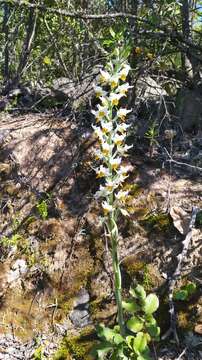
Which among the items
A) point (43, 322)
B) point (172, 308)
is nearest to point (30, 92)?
point (43, 322)

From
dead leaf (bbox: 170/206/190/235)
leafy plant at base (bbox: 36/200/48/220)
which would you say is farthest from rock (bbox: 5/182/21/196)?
dead leaf (bbox: 170/206/190/235)

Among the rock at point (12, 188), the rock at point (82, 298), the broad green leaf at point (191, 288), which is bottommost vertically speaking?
the rock at point (82, 298)

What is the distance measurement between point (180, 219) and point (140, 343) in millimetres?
1197

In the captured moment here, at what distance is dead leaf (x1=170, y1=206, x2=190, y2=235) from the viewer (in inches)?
135

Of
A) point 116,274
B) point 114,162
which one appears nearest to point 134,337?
point 116,274

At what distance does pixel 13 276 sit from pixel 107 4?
3.31 m

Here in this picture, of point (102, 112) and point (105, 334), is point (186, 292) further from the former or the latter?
point (102, 112)

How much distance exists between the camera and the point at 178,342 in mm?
2916

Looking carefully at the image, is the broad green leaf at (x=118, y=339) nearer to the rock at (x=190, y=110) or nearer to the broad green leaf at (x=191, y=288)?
the broad green leaf at (x=191, y=288)

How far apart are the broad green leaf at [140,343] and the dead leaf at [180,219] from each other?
1051 millimetres

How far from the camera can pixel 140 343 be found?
254cm

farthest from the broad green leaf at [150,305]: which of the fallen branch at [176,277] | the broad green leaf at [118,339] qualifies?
the fallen branch at [176,277]

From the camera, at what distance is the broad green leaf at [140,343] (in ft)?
8.27

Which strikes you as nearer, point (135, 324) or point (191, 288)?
point (135, 324)
